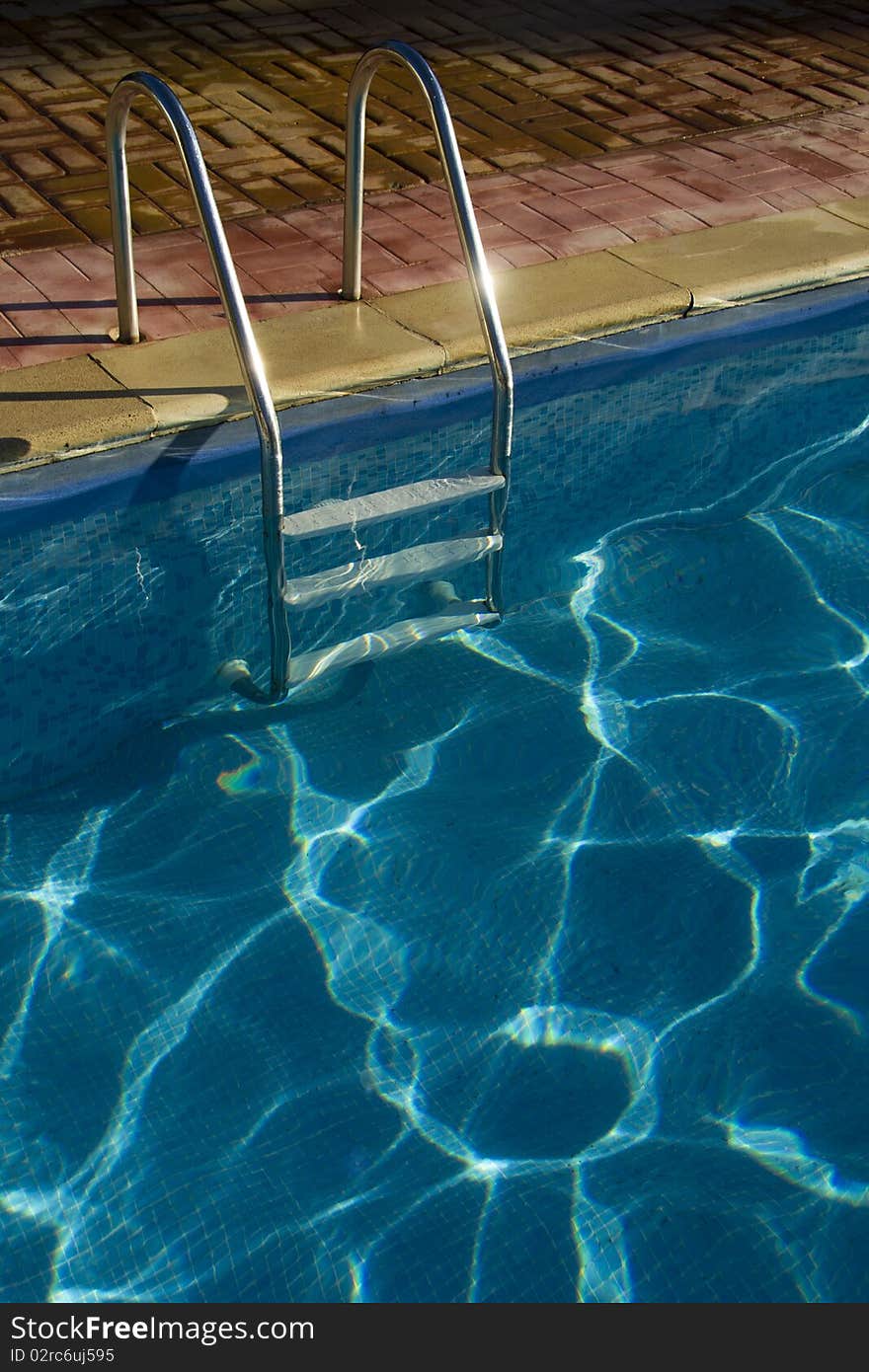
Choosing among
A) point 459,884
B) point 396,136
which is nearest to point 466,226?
point 459,884

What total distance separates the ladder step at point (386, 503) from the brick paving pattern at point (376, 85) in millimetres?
1608

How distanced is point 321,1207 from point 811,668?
192cm

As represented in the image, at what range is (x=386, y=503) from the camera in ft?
12.1

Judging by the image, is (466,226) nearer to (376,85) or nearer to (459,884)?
(459,884)

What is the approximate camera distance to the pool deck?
404 cm

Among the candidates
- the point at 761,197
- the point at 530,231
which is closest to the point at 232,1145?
the point at 530,231

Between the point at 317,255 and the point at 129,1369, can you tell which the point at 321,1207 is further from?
the point at 317,255

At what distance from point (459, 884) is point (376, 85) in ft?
12.9

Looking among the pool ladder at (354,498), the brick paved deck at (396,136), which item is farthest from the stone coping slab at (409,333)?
the pool ladder at (354,498)

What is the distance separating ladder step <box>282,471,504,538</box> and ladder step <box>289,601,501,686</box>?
0.28 meters

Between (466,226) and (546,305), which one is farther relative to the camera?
(546,305)

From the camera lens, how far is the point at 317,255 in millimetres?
4609

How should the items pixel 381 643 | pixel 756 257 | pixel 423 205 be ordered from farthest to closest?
pixel 423 205, pixel 756 257, pixel 381 643

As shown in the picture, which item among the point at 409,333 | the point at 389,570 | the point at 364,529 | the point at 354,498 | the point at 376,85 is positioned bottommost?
the point at 364,529
